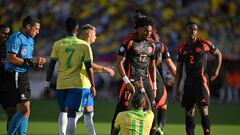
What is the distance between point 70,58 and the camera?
1181cm

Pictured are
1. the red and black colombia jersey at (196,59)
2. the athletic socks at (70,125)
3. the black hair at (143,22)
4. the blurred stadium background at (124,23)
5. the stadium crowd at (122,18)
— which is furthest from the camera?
the stadium crowd at (122,18)

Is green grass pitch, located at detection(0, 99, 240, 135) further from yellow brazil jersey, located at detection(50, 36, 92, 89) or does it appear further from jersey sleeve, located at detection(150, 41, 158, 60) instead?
jersey sleeve, located at detection(150, 41, 158, 60)

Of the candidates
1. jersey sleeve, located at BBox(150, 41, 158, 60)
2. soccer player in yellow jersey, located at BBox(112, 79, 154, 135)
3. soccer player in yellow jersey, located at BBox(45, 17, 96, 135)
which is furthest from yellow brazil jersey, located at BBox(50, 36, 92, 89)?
soccer player in yellow jersey, located at BBox(112, 79, 154, 135)

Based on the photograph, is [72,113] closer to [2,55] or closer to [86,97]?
[86,97]

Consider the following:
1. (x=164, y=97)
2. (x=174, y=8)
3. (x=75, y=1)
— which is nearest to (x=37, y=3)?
(x=75, y=1)

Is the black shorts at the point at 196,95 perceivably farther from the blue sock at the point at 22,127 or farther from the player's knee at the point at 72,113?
the blue sock at the point at 22,127

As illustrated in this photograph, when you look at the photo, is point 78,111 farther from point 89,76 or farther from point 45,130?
point 45,130

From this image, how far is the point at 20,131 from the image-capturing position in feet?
38.0

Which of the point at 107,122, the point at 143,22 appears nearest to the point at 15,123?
the point at 143,22

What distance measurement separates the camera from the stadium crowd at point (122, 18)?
33.8 meters

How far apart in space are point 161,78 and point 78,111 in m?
2.21

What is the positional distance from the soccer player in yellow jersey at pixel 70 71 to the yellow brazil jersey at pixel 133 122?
6.26ft

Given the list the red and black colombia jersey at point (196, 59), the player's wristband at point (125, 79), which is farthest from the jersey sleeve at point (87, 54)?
the red and black colombia jersey at point (196, 59)

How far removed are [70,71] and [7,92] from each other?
4.64 ft
